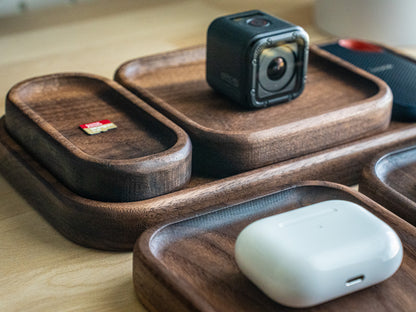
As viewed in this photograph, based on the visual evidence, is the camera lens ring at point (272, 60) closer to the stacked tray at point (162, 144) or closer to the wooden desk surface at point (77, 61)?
the stacked tray at point (162, 144)

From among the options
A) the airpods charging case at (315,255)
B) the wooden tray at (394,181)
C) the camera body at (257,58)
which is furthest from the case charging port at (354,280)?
the camera body at (257,58)

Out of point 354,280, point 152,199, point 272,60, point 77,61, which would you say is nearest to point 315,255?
point 354,280

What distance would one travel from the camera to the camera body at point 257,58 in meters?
0.67

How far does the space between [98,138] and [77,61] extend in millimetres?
344

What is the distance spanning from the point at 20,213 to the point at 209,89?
24cm

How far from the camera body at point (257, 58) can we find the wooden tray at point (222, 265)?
0.14 meters

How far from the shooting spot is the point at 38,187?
2.03ft

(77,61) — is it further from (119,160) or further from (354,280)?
(354,280)

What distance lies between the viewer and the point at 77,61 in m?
0.96

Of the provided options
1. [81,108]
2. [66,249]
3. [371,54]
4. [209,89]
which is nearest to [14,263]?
[66,249]

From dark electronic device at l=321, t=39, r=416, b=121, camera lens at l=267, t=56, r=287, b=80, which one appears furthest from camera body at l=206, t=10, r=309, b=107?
dark electronic device at l=321, t=39, r=416, b=121

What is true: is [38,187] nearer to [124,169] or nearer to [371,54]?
[124,169]

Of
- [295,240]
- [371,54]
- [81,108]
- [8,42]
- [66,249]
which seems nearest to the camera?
[295,240]

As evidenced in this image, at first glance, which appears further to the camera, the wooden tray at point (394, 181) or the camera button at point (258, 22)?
the camera button at point (258, 22)
